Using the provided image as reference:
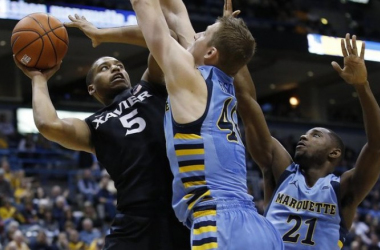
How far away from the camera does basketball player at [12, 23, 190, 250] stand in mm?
3898

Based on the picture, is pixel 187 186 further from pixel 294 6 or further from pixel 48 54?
pixel 294 6

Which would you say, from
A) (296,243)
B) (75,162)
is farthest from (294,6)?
(296,243)

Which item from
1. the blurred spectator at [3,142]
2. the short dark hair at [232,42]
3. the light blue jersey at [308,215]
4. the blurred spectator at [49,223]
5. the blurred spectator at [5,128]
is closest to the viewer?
the short dark hair at [232,42]

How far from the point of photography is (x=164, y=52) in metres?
3.38

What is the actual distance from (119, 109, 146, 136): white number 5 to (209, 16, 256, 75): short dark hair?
0.72 metres

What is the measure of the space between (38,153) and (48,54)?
1358cm

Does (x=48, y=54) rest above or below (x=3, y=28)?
below

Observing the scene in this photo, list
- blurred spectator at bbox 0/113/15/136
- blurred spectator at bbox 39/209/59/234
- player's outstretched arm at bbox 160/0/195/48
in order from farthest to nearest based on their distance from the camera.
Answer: blurred spectator at bbox 0/113/15/136 < blurred spectator at bbox 39/209/59/234 < player's outstretched arm at bbox 160/0/195/48

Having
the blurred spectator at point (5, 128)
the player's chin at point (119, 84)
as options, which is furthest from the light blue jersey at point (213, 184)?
the blurred spectator at point (5, 128)

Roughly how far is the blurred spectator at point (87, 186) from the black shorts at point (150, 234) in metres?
10.7

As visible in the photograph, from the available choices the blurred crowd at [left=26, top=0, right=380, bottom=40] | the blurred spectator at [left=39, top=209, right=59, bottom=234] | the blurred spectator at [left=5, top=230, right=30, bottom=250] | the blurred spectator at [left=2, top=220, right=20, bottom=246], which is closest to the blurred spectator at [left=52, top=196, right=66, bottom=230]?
the blurred spectator at [left=39, top=209, right=59, bottom=234]

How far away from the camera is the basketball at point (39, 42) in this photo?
3984mm

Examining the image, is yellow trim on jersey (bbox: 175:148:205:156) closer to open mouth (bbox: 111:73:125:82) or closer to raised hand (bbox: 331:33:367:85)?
open mouth (bbox: 111:73:125:82)

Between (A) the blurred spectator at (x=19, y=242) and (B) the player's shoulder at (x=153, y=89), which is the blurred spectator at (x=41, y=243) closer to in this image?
(A) the blurred spectator at (x=19, y=242)
